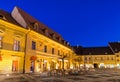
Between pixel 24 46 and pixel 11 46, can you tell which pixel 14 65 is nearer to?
pixel 11 46

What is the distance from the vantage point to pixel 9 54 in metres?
23.4

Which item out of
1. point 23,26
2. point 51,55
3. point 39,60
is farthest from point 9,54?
point 51,55

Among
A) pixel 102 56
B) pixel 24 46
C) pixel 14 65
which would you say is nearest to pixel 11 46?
pixel 14 65

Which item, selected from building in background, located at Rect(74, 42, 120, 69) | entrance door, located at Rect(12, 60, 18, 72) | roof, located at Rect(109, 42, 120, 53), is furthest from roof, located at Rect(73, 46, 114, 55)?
entrance door, located at Rect(12, 60, 18, 72)

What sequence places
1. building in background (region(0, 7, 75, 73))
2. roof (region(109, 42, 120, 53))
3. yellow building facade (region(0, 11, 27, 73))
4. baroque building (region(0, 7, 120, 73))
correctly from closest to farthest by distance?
yellow building facade (region(0, 11, 27, 73))
baroque building (region(0, 7, 120, 73))
building in background (region(0, 7, 75, 73))
roof (region(109, 42, 120, 53))

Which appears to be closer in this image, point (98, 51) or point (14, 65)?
point (14, 65)

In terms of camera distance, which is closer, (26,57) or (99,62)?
(26,57)

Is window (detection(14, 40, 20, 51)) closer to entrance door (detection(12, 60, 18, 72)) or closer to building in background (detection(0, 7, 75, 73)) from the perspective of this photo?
building in background (detection(0, 7, 75, 73))

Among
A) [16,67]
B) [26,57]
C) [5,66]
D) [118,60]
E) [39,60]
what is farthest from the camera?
[118,60]

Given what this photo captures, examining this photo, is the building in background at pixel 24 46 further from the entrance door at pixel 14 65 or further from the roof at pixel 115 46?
the roof at pixel 115 46

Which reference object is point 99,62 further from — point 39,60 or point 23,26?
point 23,26

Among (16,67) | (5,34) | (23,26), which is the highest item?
(23,26)

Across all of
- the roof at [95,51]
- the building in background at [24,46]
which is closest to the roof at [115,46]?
the roof at [95,51]

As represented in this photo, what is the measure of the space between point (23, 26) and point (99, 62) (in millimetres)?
49810
